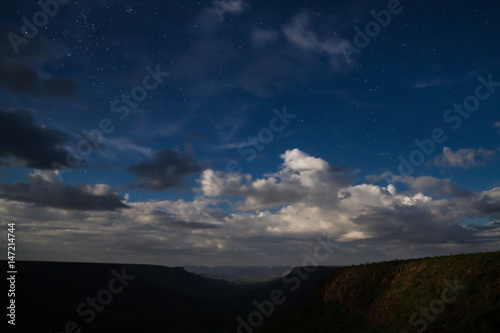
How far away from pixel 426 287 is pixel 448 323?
20.1ft

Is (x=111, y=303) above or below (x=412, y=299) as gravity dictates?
below

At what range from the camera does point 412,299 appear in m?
23.6

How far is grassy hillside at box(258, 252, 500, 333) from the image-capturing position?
57.1 feet

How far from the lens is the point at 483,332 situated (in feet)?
47.5

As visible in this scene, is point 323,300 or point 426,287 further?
point 323,300

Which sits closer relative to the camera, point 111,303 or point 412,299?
point 412,299

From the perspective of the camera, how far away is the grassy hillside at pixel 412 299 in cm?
1741

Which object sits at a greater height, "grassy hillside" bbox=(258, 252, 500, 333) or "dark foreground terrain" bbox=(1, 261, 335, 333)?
"grassy hillside" bbox=(258, 252, 500, 333)

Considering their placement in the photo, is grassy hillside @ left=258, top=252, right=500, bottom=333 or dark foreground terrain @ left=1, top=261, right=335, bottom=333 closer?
grassy hillside @ left=258, top=252, right=500, bottom=333

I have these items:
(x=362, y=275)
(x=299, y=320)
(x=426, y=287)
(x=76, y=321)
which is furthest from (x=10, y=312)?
(x=426, y=287)

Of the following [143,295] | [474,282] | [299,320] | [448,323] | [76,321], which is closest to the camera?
[448,323]

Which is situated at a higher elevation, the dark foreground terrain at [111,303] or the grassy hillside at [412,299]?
the grassy hillside at [412,299]

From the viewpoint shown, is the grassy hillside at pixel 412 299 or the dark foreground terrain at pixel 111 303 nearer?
the grassy hillside at pixel 412 299

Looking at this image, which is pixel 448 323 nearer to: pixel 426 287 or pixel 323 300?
pixel 426 287
